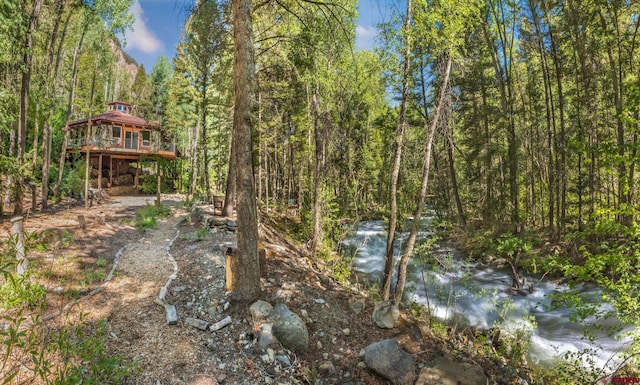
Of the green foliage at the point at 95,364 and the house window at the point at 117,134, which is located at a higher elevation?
the house window at the point at 117,134

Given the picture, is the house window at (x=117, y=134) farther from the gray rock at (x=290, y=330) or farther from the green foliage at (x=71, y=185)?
the gray rock at (x=290, y=330)

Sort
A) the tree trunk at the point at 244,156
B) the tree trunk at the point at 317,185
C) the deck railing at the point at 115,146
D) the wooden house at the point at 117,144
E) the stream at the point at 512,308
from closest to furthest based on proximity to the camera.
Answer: the tree trunk at the point at 244,156 → the stream at the point at 512,308 → the tree trunk at the point at 317,185 → the deck railing at the point at 115,146 → the wooden house at the point at 117,144

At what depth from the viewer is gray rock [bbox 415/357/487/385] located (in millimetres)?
5109

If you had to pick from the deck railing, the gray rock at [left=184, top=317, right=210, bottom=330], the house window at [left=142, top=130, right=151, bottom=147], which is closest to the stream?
the gray rock at [left=184, top=317, right=210, bottom=330]

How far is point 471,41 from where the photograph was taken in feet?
50.3

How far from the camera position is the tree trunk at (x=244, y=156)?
538 centimetres

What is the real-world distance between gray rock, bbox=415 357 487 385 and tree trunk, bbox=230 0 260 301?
3157 millimetres

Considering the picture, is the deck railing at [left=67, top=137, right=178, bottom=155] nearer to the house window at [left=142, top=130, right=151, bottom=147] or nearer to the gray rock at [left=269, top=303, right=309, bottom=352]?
the house window at [left=142, top=130, right=151, bottom=147]

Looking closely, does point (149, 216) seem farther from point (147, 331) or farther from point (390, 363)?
point (390, 363)

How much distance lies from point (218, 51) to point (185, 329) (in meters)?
6.29

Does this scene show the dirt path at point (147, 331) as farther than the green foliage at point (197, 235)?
No

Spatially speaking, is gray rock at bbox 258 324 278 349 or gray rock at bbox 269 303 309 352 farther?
gray rock at bbox 269 303 309 352

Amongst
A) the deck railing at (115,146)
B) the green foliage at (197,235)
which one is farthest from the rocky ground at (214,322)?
the deck railing at (115,146)

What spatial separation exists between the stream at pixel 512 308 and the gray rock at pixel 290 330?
450 cm
